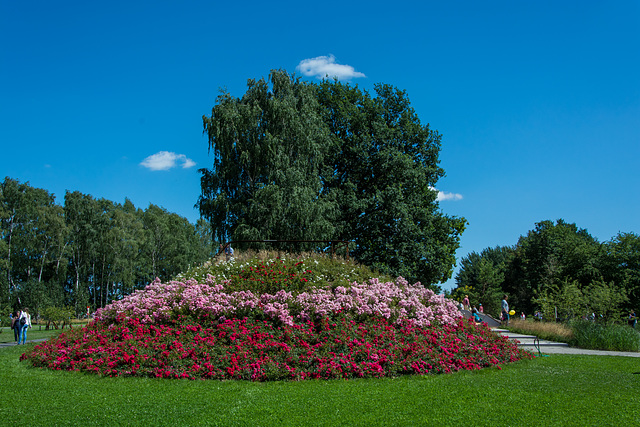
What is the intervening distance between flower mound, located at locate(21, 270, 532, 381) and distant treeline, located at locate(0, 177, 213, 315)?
29.5 meters

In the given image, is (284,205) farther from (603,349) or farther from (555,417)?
(555,417)

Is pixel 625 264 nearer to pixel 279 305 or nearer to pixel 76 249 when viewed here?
pixel 279 305

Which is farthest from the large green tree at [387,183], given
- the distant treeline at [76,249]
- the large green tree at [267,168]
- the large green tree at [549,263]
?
the distant treeline at [76,249]

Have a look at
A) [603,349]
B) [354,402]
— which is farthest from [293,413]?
[603,349]

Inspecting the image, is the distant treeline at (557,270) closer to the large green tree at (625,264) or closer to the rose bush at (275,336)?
the large green tree at (625,264)

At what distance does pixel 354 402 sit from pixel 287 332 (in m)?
3.57

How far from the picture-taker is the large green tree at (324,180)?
24109mm

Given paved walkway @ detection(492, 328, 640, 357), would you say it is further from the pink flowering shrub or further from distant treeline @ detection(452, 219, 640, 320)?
distant treeline @ detection(452, 219, 640, 320)

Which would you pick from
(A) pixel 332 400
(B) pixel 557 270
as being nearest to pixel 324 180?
(A) pixel 332 400

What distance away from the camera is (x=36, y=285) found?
38.7m

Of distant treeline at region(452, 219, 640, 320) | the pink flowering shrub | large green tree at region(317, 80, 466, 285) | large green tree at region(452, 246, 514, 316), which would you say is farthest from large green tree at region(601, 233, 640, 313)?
the pink flowering shrub

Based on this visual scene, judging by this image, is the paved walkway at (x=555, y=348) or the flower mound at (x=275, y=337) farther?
the paved walkway at (x=555, y=348)

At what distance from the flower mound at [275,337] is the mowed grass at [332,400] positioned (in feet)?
1.58

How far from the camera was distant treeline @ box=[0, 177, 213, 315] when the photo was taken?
39.2 meters
